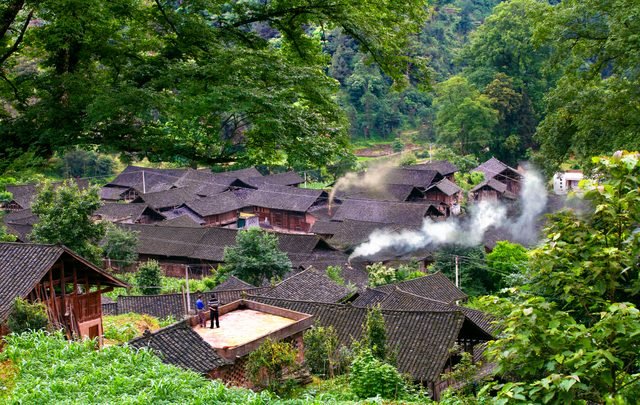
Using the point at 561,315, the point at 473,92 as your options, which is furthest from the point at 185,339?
the point at 473,92

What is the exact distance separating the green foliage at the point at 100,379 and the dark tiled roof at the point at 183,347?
452 cm

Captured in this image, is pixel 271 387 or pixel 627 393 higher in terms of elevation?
pixel 627 393

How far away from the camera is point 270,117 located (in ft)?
22.2

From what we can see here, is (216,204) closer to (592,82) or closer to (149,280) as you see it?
(149,280)

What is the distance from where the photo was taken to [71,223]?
2205cm

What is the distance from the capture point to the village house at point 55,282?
12867 millimetres

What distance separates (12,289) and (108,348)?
6.83 m

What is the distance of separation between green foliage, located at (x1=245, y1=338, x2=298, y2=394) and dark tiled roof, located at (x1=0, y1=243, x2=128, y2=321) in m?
4.25

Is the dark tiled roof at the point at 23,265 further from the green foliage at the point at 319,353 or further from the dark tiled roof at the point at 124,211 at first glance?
the dark tiled roof at the point at 124,211

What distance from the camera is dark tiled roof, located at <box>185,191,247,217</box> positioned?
144ft

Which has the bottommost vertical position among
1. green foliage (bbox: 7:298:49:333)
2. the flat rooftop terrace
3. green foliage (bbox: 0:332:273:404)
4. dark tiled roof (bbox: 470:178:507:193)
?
dark tiled roof (bbox: 470:178:507:193)

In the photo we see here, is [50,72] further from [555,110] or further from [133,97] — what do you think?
[555,110]

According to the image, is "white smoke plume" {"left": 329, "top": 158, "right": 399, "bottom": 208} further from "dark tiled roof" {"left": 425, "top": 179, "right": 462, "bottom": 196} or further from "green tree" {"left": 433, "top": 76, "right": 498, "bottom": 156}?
"green tree" {"left": 433, "top": 76, "right": 498, "bottom": 156}

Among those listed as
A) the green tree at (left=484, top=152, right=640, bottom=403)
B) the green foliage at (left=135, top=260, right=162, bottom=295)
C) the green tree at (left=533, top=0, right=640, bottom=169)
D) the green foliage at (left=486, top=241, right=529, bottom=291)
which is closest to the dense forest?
the green tree at (left=484, top=152, right=640, bottom=403)
